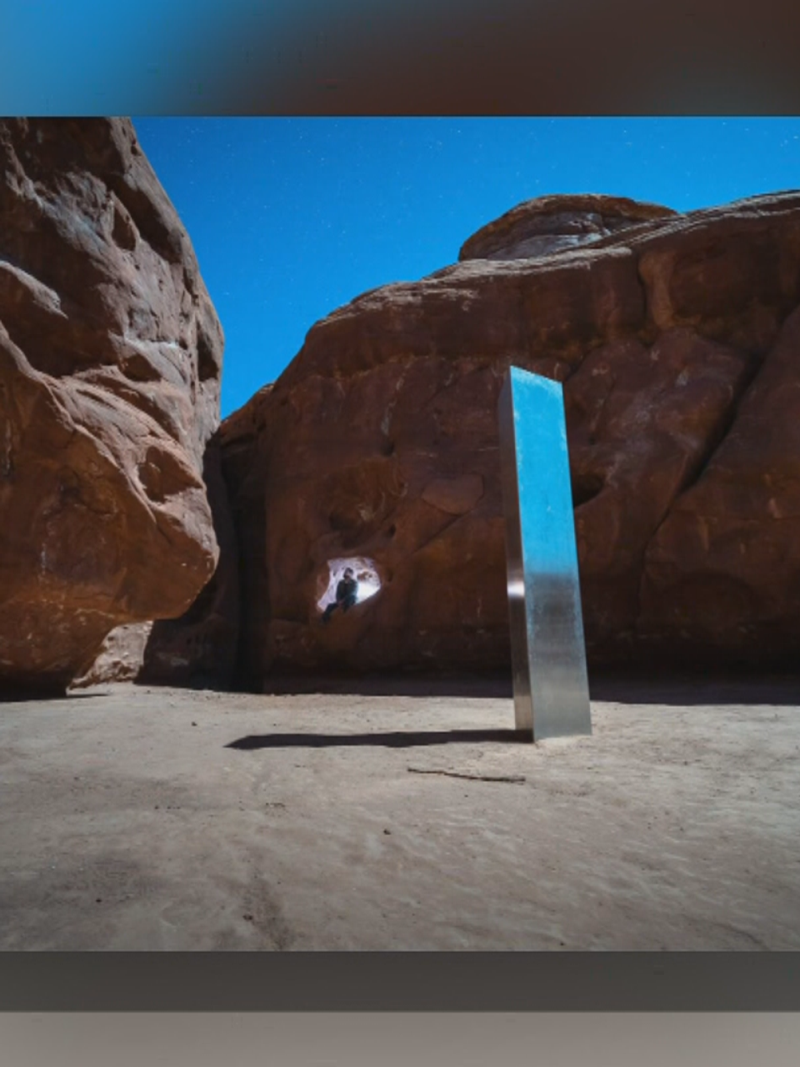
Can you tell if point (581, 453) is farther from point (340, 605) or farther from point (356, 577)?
point (340, 605)

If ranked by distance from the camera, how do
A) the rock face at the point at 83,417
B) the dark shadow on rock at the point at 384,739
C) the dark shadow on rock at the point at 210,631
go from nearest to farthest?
the dark shadow on rock at the point at 384,739
the rock face at the point at 83,417
the dark shadow on rock at the point at 210,631

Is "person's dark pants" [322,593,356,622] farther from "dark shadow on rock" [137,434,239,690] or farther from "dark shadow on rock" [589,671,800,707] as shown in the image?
"dark shadow on rock" [589,671,800,707]

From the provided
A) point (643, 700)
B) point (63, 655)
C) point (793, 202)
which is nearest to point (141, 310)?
point (63, 655)

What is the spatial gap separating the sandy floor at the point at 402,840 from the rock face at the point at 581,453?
5915mm

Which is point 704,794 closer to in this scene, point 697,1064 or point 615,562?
point 697,1064

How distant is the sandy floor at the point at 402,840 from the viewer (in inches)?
97.3

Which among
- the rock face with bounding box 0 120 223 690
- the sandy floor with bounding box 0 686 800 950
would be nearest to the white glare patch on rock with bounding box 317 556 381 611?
the rock face with bounding box 0 120 223 690

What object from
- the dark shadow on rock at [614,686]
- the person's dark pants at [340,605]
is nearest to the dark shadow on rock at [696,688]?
the dark shadow on rock at [614,686]

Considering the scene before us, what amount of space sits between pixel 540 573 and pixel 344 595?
780cm

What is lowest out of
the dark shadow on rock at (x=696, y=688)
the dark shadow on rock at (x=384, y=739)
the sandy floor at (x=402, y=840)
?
the sandy floor at (x=402, y=840)

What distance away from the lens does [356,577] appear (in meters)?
14.0

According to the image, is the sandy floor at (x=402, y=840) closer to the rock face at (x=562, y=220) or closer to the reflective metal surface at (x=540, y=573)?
the reflective metal surface at (x=540, y=573)

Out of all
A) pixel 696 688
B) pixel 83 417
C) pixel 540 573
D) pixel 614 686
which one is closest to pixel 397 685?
pixel 614 686

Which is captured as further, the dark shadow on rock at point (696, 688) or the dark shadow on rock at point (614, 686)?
the dark shadow on rock at point (614, 686)
